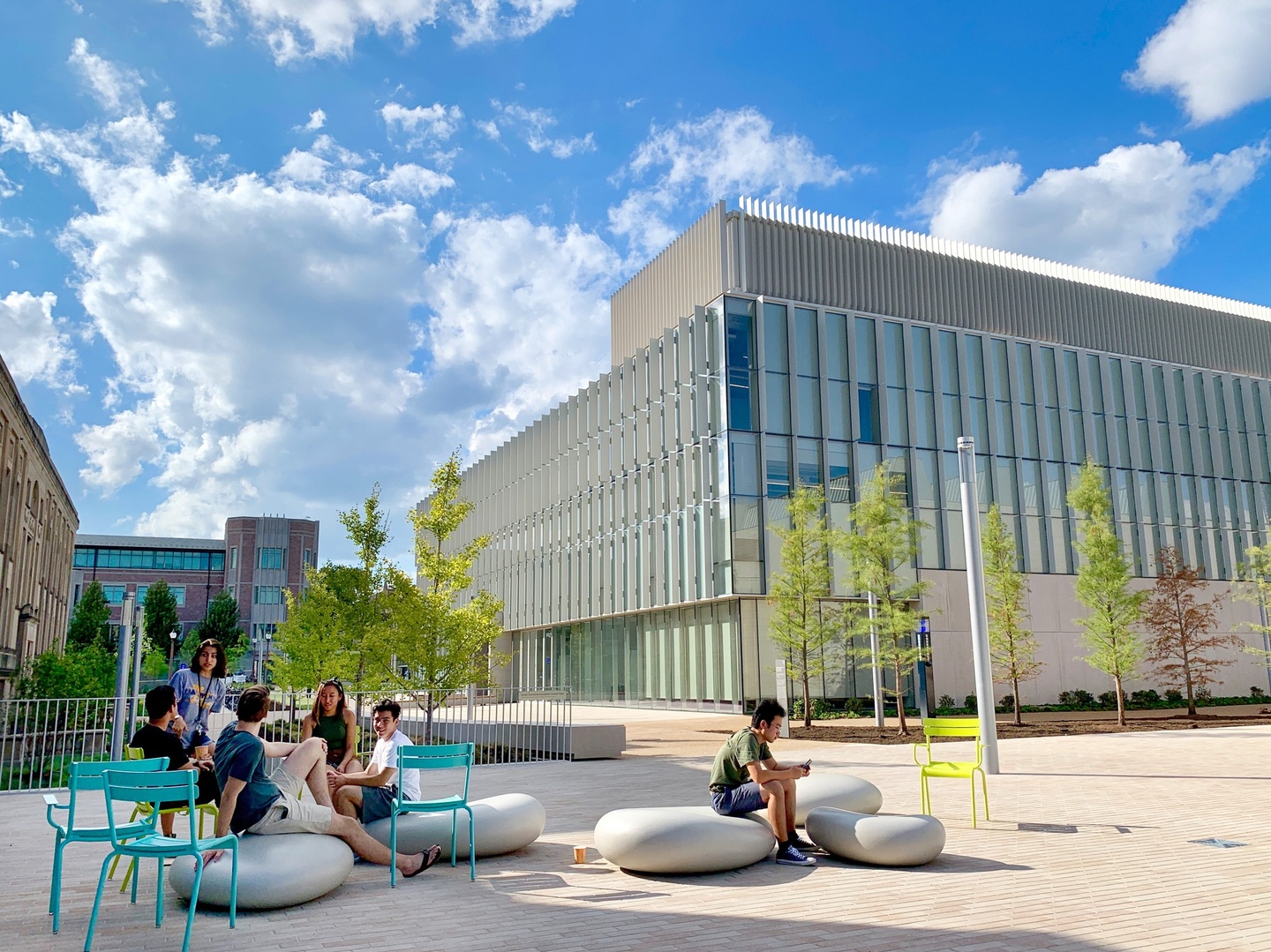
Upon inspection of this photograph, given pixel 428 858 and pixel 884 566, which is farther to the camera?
pixel 884 566

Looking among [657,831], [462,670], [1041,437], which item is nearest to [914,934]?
[657,831]

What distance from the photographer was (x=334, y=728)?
29.7ft

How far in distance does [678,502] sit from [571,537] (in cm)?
1066

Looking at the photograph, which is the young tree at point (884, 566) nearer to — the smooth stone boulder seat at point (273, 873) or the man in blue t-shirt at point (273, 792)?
the man in blue t-shirt at point (273, 792)

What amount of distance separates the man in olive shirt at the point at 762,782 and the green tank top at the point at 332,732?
354cm

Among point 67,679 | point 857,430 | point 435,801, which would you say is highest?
point 857,430

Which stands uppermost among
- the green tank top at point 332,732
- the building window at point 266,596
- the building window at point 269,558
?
the building window at point 269,558

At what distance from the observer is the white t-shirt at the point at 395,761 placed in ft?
28.7

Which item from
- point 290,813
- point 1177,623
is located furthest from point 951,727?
point 1177,623

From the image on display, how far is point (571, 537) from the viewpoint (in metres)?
46.5

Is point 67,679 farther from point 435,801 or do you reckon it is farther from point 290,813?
point 435,801

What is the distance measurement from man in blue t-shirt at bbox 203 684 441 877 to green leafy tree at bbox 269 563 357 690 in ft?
55.6

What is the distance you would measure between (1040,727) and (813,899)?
21.7m

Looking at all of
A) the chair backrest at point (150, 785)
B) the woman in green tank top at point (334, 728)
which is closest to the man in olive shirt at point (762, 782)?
the woman in green tank top at point (334, 728)
